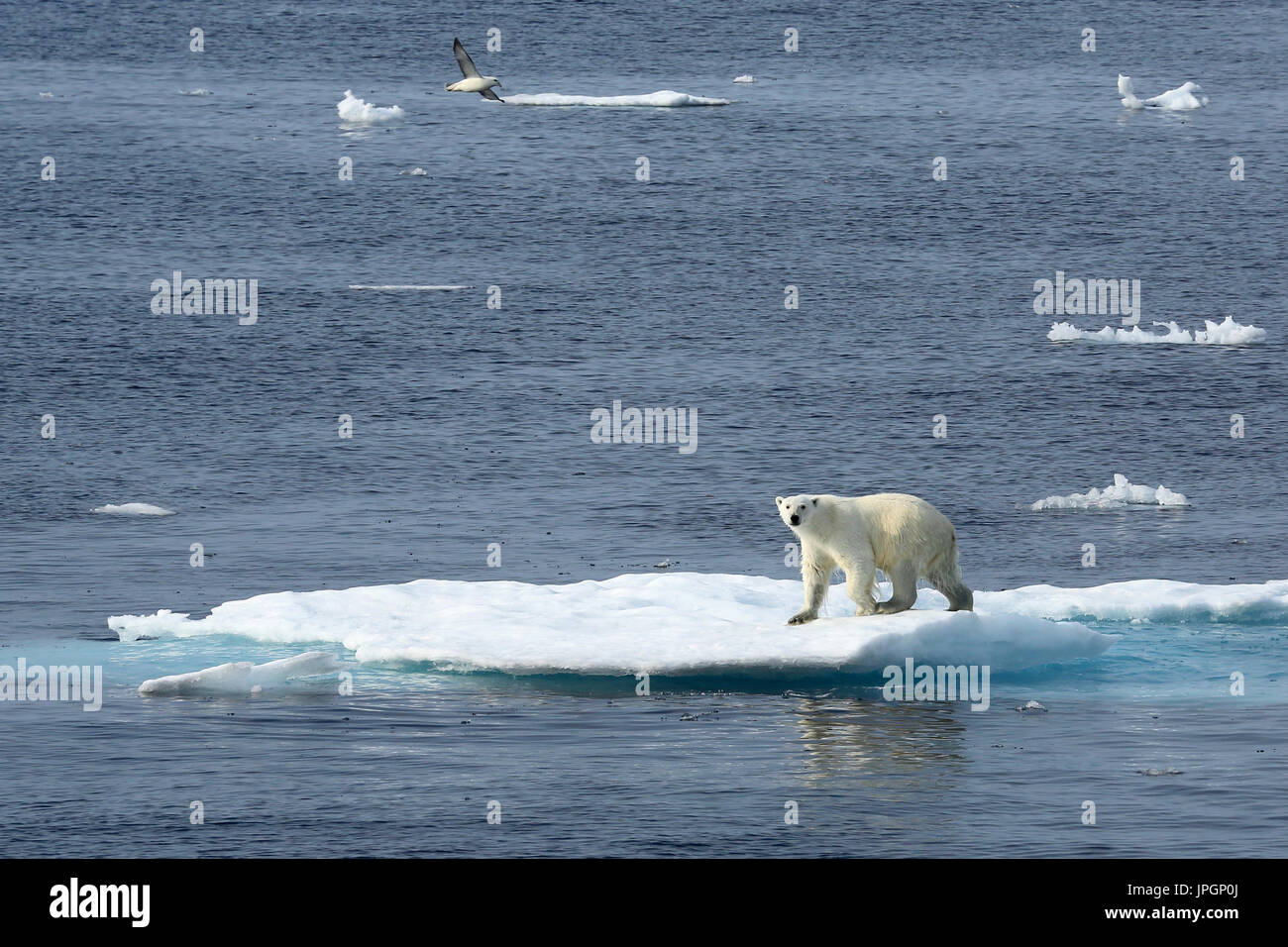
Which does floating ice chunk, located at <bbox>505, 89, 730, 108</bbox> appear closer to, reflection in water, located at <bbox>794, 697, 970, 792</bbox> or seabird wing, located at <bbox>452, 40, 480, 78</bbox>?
seabird wing, located at <bbox>452, 40, 480, 78</bbox>

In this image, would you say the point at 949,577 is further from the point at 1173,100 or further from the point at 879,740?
the point at 1173,100

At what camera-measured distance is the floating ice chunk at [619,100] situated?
197ft

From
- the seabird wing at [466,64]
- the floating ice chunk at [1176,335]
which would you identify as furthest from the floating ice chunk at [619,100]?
the floating ice chunk at [1176,335]

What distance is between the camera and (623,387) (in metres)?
41.2

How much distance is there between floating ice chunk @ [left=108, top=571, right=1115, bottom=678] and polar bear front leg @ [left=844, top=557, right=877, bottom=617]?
6.7 inches

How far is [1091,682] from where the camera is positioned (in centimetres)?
1841

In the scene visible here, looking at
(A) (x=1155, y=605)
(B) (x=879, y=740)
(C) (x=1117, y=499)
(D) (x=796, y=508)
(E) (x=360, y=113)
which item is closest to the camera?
(B) (x=879, y=740)

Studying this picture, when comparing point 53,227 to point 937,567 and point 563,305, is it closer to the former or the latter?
point 563,305

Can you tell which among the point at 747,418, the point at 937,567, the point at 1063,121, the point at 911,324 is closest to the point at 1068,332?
the point at 911,324

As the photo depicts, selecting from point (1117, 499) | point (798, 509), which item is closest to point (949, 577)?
point (798, 509)

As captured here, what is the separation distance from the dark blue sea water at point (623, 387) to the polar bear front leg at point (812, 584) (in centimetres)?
72

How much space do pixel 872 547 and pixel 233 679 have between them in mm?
6004

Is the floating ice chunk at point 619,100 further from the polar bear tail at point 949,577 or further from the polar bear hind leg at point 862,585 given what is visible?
the polar bear hind leg at point 862,585
